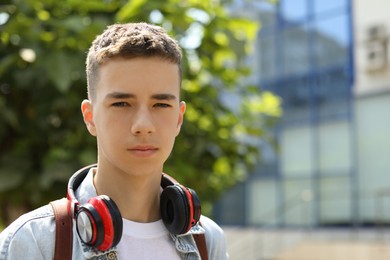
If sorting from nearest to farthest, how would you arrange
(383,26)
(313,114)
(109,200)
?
(109,200)
(383,26)
(313,114)

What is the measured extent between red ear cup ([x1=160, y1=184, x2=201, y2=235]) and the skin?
9cm

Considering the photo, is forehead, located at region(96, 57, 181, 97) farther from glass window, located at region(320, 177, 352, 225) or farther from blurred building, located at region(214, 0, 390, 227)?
glass window, located at region(320, 177, 352, 225)

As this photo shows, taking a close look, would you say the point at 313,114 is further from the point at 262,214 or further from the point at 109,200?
the point at 109,200

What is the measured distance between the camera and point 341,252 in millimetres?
12789

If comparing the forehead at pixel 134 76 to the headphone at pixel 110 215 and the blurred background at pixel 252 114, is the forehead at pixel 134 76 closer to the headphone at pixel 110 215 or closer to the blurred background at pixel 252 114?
the headphone at pixel 110 215

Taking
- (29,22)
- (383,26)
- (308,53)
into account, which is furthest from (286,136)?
(29,22)

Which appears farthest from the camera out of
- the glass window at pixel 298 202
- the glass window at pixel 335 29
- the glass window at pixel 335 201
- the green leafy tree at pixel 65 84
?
the glass window at pixel 335 29

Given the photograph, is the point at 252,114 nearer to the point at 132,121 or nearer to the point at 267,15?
the point at 132,121

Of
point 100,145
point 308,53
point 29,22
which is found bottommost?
point 100,145

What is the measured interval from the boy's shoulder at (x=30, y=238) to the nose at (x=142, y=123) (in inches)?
12.4

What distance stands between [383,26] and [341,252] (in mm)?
6502

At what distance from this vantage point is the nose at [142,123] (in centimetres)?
161

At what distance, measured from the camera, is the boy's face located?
1630mm

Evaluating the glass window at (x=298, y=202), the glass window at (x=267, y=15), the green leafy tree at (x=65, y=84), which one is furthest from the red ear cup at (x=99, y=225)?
the glass window at (x=267, y=15)
